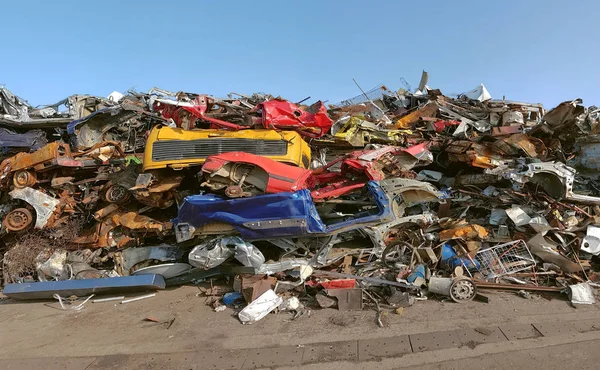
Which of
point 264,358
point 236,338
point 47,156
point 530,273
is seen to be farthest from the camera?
point 47,156

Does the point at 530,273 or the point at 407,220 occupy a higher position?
the point at 407,220

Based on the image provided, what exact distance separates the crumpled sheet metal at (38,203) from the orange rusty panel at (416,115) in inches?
300

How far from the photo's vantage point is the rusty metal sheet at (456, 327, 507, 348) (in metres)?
3.26

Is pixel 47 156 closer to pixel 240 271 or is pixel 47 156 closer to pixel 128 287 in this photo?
pixel 128 287

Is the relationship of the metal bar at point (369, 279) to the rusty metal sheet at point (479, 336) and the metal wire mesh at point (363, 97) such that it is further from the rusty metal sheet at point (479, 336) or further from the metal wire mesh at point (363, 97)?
the metal wire mesh at point (363, 97)

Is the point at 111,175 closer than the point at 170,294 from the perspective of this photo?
No

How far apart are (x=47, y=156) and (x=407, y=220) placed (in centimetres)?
631

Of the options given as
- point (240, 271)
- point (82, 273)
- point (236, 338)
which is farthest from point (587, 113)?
→ point (82, 273)

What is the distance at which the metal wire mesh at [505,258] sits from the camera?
15.6 feet

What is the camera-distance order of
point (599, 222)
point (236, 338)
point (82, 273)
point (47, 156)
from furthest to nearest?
point (47, 156) < point (82, 273) < point (599, 222) < point (236, 338)

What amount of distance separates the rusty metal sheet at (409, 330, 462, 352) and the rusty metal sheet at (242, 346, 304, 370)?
107cm

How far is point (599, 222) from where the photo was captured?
5.15 metres

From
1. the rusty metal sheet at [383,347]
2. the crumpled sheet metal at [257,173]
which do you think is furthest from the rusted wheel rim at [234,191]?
the rusty metal sheet at [383,347]

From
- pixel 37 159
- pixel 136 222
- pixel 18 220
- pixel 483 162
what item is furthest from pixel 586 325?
pixel 37 159
